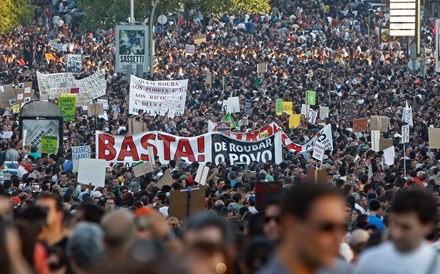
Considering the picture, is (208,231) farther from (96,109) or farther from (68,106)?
(96,109)

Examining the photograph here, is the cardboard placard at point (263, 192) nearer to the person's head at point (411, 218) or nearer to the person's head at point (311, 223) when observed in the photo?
the person's head at point (411, 218)

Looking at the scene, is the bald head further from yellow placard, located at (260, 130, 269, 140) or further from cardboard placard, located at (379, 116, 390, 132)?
cardboard placard, located at (379, 116, 390, 132)

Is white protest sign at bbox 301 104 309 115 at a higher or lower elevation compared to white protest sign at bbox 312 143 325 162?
higher

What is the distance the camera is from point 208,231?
593 cm

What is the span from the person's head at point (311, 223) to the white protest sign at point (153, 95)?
89.1 feet

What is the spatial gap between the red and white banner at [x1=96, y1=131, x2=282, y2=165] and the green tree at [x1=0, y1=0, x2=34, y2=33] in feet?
92.4

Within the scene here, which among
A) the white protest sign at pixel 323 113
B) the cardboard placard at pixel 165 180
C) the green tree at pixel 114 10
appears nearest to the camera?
the cardboard placard at pixel 165 180

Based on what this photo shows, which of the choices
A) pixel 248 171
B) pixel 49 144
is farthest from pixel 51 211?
pixel 49 144

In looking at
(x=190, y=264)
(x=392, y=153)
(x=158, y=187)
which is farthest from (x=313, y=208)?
(x=392, y=153)

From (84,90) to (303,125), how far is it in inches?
193

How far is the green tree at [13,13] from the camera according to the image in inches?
2045

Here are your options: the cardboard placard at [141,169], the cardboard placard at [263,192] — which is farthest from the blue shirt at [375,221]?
the cardboard placard at [141,169]

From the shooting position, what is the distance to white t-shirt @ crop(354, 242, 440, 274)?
668cm

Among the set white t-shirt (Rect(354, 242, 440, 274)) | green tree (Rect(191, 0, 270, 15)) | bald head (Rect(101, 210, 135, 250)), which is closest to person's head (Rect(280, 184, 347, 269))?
bald head (Rect(101, 210, 135, 250))
